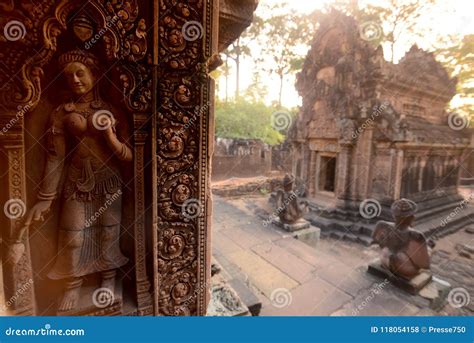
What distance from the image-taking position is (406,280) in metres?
3.99

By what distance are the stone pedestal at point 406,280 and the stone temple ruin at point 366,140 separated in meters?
3.57

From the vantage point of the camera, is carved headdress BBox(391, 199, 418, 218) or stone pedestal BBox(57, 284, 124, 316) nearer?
stone pedestal BBox(57, 284, 124, 316)

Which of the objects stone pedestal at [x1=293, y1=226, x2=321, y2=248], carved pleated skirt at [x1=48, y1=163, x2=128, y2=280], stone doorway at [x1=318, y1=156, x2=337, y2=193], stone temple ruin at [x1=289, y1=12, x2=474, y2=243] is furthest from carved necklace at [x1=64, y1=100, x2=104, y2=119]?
stone doorway at [x1=318, y1=156, x2=337, y2=193]

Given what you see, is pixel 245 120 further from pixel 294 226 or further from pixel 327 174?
pixel 294 226

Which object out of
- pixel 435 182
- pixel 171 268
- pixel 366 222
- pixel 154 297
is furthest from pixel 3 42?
pixel 435 182

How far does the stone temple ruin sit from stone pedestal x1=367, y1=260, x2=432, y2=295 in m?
3.57

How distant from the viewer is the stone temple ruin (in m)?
8.27

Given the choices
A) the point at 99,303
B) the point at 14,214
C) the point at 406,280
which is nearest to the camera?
the point at 14,214

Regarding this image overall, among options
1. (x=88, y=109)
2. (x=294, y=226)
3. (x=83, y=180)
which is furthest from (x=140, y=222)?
(x=294, y=226)

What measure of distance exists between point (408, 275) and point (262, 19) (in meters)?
20.2

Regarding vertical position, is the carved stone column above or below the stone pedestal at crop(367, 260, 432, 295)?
above

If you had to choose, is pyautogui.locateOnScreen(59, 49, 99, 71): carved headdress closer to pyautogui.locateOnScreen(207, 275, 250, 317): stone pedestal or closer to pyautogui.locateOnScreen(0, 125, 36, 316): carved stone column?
pyautogui.locateOnScreen(0, 125, 36, 316): carved stone column

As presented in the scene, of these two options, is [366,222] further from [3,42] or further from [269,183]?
[3,42]

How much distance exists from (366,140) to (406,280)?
223 inches
